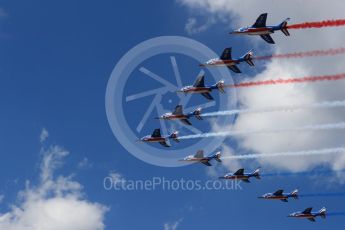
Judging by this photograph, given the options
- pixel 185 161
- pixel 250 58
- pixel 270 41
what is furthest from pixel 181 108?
pixel 270 41

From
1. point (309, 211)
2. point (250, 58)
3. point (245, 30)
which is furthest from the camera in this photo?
point (309, 211)

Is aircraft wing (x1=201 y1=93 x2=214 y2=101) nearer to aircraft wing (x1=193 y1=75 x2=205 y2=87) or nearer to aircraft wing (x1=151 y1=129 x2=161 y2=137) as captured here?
aircraft wing (x1=193 y1=75 x2=205 y2=87)

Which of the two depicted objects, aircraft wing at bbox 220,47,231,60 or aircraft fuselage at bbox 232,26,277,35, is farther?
aircraft wing at bbox 220,47,231,60

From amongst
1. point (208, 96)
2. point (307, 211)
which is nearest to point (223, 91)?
point (208, 96)

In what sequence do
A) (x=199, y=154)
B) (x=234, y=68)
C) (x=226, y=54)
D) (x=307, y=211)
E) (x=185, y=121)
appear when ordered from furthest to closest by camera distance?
(x=307, y=211) → (x=199, y=154) → (x=185, y=121) → (x=226, y=54) → (x=234, y=68)

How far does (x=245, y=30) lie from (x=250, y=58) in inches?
421

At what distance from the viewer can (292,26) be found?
12938cm

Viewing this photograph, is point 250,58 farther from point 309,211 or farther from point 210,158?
point 309,211

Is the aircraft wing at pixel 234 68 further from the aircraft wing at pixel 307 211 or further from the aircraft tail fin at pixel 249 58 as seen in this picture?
the aircraft wing at pixel 307 211

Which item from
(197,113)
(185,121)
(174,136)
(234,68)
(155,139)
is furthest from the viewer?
(155,139)

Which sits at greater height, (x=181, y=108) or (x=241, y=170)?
(x=181, y=108)

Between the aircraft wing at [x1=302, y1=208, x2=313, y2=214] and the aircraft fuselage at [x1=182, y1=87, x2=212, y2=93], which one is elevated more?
the aircraft fuselage at [x1=182, y1=87, x2=212, y2=93]

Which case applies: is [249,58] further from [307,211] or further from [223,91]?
[307,211]

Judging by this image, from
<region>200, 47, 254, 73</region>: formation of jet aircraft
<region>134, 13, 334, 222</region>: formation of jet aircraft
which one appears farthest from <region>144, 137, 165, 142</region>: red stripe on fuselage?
<region>200, 47, 254, 73</region>: formation of jet aircraft
